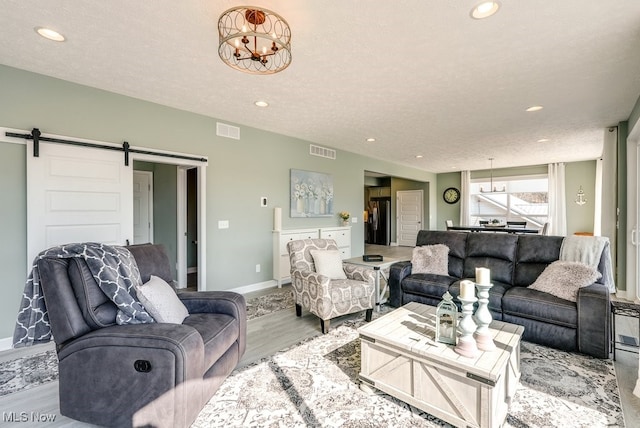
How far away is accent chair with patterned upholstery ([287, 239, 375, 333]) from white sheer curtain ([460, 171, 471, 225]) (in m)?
7.31

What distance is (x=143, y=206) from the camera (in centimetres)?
504

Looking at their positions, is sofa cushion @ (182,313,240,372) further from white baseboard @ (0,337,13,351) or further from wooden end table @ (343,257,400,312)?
white baseboard @ (0,337,13,351)

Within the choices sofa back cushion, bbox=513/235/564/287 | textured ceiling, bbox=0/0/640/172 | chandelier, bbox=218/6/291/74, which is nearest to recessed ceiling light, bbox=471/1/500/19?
textured ceiling, bbox=0/0/640/172

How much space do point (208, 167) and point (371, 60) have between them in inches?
106

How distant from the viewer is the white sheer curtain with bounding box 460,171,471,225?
368 inches

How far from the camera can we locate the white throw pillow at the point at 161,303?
5.87 feet

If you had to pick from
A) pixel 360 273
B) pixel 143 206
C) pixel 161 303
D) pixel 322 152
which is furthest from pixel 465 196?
pixel 161 303

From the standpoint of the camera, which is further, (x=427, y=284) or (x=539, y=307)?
(x=427, y=284)

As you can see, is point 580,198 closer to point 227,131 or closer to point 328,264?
point 328,264

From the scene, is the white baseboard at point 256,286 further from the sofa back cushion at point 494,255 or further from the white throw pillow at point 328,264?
the sofa back cushion at point 494,255

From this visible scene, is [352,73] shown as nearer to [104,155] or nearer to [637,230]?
[104,155]

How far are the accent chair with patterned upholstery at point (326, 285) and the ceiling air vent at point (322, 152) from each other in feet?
8.22

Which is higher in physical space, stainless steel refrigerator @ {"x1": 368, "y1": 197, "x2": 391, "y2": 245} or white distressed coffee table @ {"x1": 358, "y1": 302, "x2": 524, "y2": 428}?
stainless steel refrigerator @ {"x1": 368, "y1": 197, "x2": 391, "y2": 245}

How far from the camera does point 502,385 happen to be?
169cm
